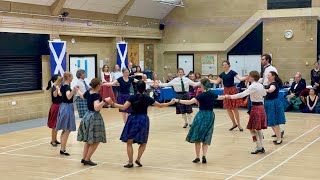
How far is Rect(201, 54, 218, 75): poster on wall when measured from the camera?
19406 millimetres

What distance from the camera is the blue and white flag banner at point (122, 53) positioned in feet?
56.3

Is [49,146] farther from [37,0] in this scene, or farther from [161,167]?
[37,0]

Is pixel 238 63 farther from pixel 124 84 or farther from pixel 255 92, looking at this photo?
pixel 255 92

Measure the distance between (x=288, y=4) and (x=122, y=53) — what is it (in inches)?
243

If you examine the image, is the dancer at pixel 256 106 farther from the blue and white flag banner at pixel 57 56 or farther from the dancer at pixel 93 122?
the blue and white flag banner at pixel 57 56

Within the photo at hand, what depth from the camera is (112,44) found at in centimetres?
1753

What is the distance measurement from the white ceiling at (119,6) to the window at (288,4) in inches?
156

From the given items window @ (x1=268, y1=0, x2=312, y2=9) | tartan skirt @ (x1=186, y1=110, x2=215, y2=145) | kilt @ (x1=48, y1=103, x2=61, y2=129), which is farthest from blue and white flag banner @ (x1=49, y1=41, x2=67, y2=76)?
window @ (x1=268, y1=0, x2=312, y2=9)

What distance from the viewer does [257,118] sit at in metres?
8.60

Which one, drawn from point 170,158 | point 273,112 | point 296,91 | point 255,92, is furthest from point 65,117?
point 296,91

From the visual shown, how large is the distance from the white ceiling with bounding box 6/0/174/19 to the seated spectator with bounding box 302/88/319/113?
6.62 metres

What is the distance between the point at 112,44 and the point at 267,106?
29.7ft

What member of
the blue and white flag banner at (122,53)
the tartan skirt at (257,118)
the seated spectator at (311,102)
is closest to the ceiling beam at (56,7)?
the blue and white flag banner at (122,53)

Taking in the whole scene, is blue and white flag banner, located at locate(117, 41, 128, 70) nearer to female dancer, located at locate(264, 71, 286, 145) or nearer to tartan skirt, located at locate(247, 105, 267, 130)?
female dancer, located at locate(264, 71, 286, 145)
